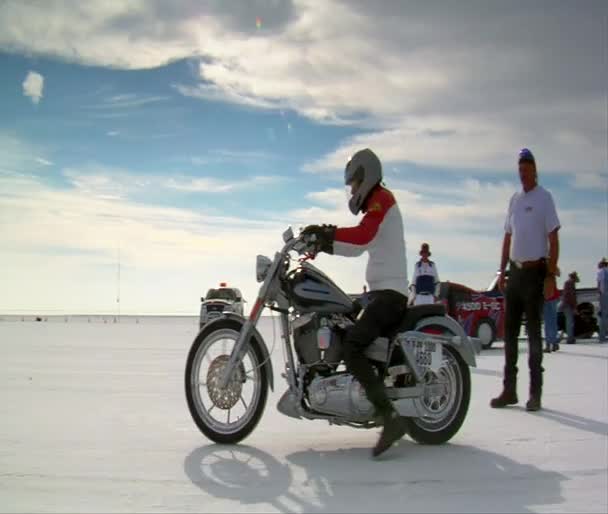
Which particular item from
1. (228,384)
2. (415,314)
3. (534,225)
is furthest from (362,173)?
(534,225)

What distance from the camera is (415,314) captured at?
232 inches

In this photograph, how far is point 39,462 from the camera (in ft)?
16.6

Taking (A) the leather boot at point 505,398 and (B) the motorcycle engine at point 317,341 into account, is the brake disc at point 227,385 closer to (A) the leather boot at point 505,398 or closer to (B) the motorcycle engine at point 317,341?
(B) the motorcycle engine at point 317,341

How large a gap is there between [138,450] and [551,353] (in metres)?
13.0

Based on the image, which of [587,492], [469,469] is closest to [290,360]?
[469,469]

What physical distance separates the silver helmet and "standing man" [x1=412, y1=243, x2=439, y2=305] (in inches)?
355

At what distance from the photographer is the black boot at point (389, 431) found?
5254 mm

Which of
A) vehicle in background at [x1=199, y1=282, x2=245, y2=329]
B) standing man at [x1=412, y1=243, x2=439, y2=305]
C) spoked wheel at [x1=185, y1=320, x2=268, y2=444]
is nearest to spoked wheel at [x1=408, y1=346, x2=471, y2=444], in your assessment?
spoked wheel at [x1=185, y1=320, x2=268, y2=444]

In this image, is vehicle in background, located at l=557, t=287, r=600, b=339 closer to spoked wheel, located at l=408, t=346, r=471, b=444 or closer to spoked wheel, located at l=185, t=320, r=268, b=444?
spoked wheel, located at l=408, t=346, r=471, b=444

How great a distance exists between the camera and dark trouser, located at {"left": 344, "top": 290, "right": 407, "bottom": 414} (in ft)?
17.6

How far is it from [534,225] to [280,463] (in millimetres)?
3980

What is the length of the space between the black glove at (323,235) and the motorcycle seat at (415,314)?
2.57 feet

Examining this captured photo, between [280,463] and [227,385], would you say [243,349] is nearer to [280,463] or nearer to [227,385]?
[227,385]

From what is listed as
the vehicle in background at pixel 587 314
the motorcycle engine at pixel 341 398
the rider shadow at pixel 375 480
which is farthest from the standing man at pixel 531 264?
the vehicle in background at pixel 587 314
